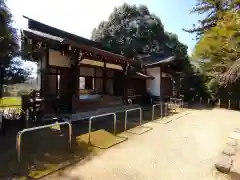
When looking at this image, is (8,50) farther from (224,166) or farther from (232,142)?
(232,142)

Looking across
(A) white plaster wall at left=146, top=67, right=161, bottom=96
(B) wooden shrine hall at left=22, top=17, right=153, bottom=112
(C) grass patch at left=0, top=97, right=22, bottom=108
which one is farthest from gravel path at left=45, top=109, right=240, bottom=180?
(A) white plaster wall at left=146, top=67, right=161, bottom=96

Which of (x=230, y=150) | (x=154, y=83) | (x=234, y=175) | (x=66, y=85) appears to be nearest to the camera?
(x=234, y=175)

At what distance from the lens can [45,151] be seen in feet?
14.1

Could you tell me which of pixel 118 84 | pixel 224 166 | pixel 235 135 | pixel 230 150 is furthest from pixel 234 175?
pixel 118 84

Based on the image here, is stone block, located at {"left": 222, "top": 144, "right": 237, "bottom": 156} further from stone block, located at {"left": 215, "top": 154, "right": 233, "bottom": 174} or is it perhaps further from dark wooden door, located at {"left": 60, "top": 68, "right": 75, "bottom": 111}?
dark wooden door, located at {"left": 60, "top": 68, "right": 75, "bottom": 111}

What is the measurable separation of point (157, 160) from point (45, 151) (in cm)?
264

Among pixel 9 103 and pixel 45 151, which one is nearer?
pixel 45 151

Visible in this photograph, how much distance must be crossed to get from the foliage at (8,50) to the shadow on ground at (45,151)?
2332mm

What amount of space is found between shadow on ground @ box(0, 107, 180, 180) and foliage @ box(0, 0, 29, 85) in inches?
91.8

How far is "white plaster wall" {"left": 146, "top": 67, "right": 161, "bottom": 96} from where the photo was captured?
47.7 feet

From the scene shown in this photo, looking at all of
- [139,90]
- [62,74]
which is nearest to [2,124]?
[62,74]

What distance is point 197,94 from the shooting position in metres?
17.4

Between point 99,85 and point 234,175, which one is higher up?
point 99,85

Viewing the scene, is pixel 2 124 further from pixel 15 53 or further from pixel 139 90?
pixel 139 90
